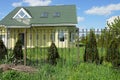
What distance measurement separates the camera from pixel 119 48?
12.1 meters

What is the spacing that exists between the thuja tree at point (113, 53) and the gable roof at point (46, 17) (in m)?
20.8

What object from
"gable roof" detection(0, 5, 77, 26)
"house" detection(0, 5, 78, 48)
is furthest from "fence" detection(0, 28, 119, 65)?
"gable roof" detection(0, 5, 77, 26)

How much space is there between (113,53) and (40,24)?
22572mm

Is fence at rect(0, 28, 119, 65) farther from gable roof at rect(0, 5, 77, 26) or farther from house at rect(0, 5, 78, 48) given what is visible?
gable roof at rect(0, 5, 77, 26)

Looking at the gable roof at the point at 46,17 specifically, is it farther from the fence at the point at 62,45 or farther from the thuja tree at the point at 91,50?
the thuja tree at the point at 91,50

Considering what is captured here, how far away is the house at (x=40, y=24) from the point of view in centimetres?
3256

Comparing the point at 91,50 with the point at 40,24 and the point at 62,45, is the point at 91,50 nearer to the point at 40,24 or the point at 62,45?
the point at 62,45

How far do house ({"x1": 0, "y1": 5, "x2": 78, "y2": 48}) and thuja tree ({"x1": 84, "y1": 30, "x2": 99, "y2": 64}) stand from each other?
1927cm

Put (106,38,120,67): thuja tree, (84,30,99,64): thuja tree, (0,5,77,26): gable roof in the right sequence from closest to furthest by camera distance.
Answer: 1. (106,38,120,67): thuja tree
2. (84,30,99,64): thuja tree
3. (0,5,77,26): gable roof

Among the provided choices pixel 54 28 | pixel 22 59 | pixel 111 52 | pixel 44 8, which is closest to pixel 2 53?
pixel 22 59

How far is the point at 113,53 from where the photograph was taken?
11.6 m

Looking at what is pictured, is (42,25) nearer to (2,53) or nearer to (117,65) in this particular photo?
(2,53)

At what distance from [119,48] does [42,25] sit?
21.9m

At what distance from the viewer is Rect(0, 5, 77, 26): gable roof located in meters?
33.3
